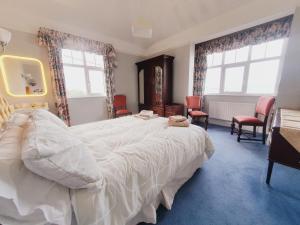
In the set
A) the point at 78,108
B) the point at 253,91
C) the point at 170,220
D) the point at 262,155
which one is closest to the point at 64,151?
the point at 170,220

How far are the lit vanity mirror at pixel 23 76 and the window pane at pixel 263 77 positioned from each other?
189 inches

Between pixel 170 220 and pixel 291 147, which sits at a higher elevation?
pixel 291 147

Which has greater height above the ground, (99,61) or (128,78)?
(99,61)

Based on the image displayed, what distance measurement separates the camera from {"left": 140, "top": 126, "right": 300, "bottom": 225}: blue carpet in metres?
1.18

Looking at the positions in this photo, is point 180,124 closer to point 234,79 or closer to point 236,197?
point 236,197

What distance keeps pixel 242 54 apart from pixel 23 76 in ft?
16.3

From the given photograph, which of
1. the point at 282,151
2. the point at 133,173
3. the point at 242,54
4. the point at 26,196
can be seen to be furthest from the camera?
the point at 242,54

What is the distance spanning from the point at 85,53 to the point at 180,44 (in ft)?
8.62

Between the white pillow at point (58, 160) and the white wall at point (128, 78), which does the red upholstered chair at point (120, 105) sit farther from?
the white pillow at point (58, 160)

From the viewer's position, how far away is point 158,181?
1.12 metres

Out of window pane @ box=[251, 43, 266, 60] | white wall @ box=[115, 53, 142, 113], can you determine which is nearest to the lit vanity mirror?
white wall @ box=[115, 53, 142, 113]

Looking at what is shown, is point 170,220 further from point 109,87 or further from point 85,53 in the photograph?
point 85,53

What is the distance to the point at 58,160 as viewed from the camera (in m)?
0.66

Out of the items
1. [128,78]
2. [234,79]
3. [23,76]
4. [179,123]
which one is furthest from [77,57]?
[234,79]
